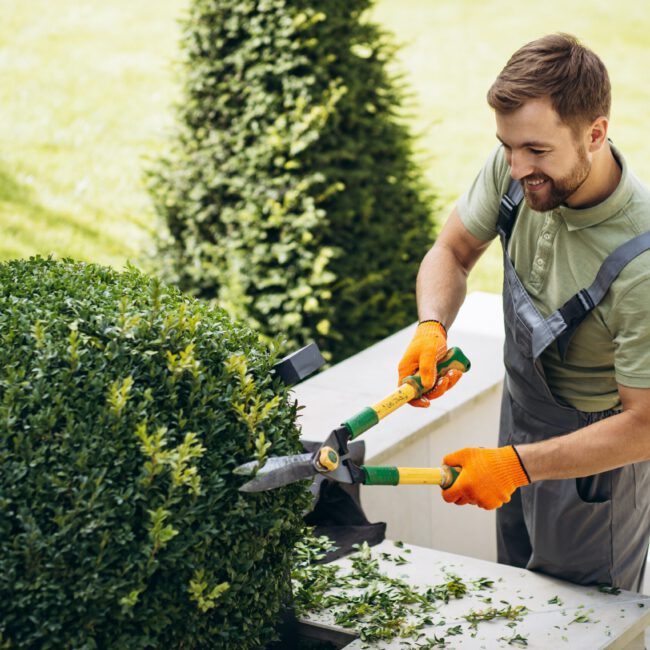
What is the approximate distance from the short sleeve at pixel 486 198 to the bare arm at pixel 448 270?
0.04m

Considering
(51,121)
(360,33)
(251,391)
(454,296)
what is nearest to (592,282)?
(454,296)

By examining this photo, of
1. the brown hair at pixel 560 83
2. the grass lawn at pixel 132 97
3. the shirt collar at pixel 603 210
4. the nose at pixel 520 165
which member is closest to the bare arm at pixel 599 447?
the shirt collar at pixel 603 210

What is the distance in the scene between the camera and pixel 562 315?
257 centimetres

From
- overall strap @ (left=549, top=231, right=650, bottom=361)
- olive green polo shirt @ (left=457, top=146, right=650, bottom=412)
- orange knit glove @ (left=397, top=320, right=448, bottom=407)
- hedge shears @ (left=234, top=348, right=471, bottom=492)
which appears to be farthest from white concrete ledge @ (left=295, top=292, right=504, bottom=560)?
overall strap @ (left=549, top=231, right=650, bottom=361)

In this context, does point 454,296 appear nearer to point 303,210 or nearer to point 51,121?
point 303,210

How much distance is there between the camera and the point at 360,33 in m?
5.12

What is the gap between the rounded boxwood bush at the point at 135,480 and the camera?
1.86 meters

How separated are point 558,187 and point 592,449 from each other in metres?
0.63

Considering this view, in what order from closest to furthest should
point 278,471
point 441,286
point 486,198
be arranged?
1. point 278,471
2. point 486,198
3. point 441,286

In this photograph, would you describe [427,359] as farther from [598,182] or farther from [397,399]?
[598,182]

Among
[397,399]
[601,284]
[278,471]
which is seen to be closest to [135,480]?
[278,471]

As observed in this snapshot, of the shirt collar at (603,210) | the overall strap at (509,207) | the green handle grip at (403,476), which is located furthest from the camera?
the overall strap at (509,207)

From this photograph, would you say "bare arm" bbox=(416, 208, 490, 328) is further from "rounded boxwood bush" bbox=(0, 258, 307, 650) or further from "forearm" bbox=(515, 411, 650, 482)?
"rounded boxwood bush" bbox=(0, 258, 307, 650)

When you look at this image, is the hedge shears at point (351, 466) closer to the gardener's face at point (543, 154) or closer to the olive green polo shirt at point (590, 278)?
the olive green polo shirt at point (590, 278)
